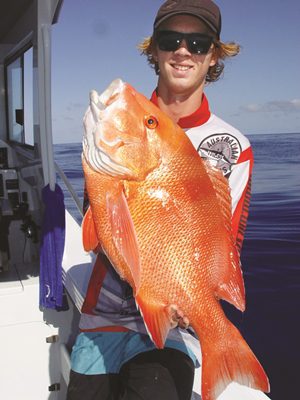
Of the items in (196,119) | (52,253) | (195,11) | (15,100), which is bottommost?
(52,253)

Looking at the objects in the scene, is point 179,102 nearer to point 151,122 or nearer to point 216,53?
point 216,53

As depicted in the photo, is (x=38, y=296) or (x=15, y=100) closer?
(x=38, y=296)

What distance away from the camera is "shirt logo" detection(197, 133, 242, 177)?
1804 mm

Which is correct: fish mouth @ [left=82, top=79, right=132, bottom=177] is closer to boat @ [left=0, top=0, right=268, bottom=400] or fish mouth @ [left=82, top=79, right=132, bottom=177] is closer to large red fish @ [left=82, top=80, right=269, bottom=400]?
large red fish @ [left=82, top=80, right=269, bottom=400]

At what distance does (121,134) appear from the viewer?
1401mm

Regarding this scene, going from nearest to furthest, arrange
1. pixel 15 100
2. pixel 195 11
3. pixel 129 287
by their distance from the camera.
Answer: pixel 195 11, pixel 129 287, pixel 15 100

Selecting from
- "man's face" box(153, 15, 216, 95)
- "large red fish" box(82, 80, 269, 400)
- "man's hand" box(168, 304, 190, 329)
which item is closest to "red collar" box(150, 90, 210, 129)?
"man's face" box(153, 15, 216, 95)

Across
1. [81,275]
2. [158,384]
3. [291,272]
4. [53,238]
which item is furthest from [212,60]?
[291,272]

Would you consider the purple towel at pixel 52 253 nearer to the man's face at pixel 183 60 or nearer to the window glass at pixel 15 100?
the man's face at pixel 183 60

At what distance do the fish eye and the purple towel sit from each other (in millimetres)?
1627

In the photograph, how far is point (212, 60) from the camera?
1941 millimetres

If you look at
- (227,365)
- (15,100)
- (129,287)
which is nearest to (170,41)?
(129,287)

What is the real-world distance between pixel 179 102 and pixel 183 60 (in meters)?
0.19

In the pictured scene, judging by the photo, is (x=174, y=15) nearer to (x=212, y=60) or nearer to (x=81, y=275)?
(x=212, y=60)
